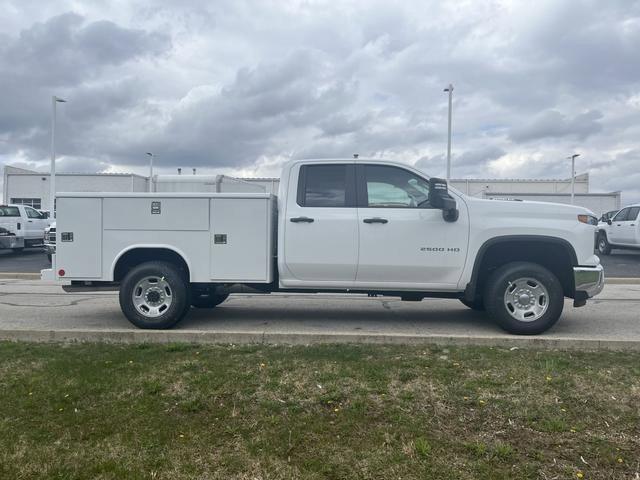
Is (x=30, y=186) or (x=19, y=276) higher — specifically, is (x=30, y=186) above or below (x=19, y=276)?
above

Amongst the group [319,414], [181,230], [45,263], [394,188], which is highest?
[394,188]

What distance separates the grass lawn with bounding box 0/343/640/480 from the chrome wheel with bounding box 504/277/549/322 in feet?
3.39

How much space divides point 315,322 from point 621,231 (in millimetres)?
16203

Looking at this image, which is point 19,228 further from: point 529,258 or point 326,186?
point 529,258

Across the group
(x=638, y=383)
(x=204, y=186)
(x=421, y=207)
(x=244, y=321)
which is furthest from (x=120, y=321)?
(x=638, y=383)

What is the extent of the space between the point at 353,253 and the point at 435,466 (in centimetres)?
350

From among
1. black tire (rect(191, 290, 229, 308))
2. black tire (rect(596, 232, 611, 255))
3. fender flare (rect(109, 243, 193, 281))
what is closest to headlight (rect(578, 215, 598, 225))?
fender flare (rect(109, 243, 193, 281))

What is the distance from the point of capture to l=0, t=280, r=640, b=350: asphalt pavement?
5992 millimetres

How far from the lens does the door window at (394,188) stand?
6695 mm

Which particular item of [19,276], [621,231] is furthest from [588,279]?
[621,231]

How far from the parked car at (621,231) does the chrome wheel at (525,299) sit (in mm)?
14580

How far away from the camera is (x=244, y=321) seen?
24.9ft

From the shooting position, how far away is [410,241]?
21.6ft

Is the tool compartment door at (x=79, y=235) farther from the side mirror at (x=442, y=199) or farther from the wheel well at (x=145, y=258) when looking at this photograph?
the side mirror at (x=442, y=199)
